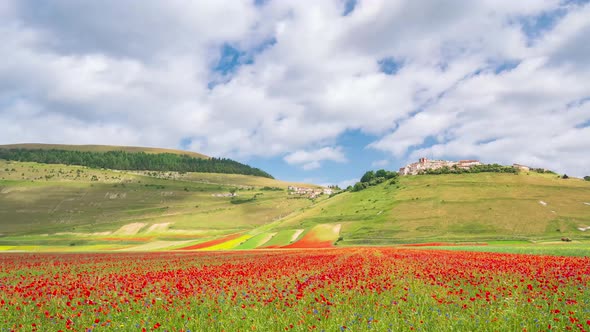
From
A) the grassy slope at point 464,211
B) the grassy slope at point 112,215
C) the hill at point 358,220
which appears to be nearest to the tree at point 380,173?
the hill at point 358,220

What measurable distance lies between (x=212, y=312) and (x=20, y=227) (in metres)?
174

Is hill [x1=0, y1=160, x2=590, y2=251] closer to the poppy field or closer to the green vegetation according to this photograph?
the green vegetation

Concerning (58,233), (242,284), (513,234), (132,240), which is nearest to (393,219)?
(513,234)

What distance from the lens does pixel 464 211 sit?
97.3m

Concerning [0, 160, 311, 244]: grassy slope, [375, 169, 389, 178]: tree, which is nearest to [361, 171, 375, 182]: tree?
[375, 169, 389, 178]: tree

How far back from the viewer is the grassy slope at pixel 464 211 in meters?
82.2

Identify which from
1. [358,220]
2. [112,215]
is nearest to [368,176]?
[358,220]

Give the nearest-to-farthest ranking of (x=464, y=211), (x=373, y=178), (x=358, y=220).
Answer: (x=464, y=211), (x=358, y=220), (x=373, y=178)

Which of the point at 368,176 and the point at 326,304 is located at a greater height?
the point at 368,176

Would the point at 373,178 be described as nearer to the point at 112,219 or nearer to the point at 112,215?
the point at 112,219

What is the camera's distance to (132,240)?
4358 inches

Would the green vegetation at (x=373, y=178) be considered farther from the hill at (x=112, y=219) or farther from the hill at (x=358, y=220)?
the hill at (x=112, y=219)

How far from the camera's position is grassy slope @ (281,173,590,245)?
270 feet

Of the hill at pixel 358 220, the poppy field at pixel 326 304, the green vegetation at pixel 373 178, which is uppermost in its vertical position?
the green vegetation at pixel 373 178
